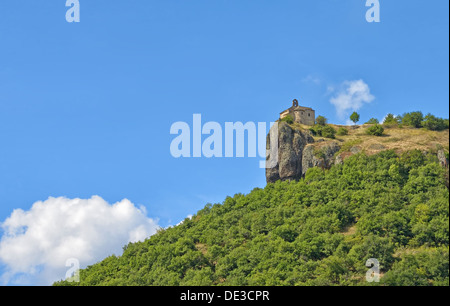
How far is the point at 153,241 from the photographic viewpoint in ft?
330

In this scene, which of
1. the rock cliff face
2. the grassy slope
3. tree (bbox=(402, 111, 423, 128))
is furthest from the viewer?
tree (bbox=(402, 111, 423, 128))

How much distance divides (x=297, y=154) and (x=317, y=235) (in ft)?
87.7

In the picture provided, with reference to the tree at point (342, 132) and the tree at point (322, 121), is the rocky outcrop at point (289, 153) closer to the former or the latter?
the tree at point (342, 132)

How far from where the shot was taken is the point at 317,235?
82375 mm

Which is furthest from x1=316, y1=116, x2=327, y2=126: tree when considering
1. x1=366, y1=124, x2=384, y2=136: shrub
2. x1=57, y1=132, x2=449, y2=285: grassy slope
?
x1=366, y1=124, x2=384, y2=136: shrub

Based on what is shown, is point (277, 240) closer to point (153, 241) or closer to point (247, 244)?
point (247, 244)

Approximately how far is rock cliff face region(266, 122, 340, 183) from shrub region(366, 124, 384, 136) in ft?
25.2

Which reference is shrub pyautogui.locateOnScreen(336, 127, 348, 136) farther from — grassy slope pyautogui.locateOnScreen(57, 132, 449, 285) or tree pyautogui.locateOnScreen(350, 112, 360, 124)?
tree pyautogui.locateOnScreen(350, 112, 360, 124)

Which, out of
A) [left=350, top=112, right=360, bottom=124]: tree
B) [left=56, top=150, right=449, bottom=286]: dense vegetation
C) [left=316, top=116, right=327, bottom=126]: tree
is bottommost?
[left=56, top=150, right=449, bottom=286]: dense vegetation

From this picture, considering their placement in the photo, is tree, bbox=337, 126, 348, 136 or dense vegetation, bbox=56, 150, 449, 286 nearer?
dense vegetation, bbox=56, 150, 449, 286

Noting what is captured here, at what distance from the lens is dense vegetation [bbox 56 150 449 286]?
72.1 meters

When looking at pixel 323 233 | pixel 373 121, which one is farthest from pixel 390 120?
pixel 323 233

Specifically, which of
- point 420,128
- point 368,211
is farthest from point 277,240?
point 420,128
